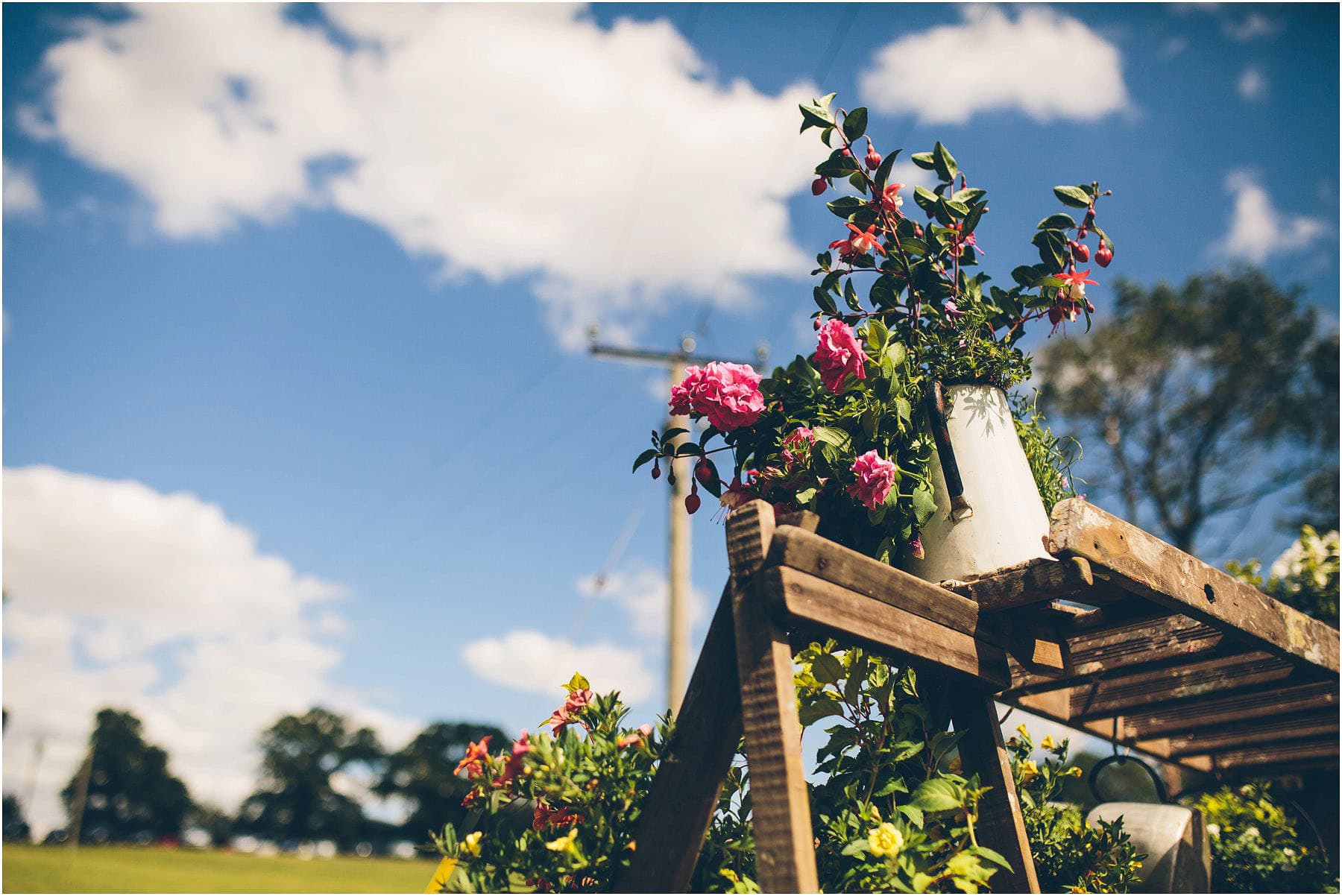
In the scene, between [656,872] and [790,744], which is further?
[656,872]

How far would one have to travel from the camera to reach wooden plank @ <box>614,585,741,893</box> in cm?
148

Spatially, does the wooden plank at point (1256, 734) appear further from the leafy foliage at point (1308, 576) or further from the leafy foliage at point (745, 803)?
the leafy foliage at point (745, 803)

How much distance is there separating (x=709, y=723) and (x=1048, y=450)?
1.23 m

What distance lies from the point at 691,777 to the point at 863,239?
1.34m

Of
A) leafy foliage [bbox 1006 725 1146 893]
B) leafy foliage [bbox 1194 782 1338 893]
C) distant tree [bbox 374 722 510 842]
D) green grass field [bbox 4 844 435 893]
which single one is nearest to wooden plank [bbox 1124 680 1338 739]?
leafy foliage [bbox 1194 782 1338 893]

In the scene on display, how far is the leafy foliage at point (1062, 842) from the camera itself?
2273 millimetres

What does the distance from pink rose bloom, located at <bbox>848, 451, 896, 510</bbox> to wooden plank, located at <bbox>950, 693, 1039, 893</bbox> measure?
59 centimetres

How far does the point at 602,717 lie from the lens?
5.72 ft

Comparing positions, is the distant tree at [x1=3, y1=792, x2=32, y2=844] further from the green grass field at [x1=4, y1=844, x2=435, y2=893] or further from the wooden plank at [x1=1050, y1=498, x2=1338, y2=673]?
Answer: the wooden plank at [x1=1050, y1=498, x2=1338, y2=673]

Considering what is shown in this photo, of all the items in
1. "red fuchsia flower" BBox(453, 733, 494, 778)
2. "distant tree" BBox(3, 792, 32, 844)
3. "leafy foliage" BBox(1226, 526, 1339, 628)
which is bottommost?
"red fuchsia flower" BBox(453, 733, 494, 778)

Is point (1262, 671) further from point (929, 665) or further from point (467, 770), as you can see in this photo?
point (467, 770)

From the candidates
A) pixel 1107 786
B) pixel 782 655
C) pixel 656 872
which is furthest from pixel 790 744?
pixel 1107 786

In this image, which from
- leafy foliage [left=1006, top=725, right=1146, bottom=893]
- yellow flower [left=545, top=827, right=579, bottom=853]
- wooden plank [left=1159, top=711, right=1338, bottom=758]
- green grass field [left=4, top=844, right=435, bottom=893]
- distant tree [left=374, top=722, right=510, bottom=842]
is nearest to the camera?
yellow flower [left=545, top=827, right=579, bottom=853]

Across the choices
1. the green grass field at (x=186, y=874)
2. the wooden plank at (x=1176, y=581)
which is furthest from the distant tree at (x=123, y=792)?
the wooden plank at (x=1176, y=581)
